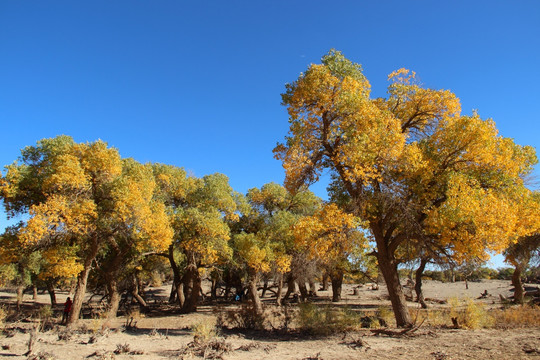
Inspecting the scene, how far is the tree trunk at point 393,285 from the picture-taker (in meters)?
10.7

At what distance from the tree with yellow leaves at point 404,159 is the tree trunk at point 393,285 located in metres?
0.03

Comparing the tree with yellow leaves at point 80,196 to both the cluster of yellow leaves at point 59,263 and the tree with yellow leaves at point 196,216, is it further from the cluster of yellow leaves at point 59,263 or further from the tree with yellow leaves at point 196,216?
the tree with yellow leaves at point 196,216

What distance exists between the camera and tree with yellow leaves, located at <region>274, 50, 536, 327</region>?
8.41m

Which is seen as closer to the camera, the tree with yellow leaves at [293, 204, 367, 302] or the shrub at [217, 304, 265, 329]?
the tree with yellow leaves at [293, 204, 367, 302]

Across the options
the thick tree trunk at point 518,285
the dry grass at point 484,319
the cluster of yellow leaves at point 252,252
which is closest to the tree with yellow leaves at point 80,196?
the cluster of yellow leaves at point 252,252

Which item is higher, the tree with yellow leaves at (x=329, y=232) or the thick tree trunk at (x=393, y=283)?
the tree with yellow leaves at (x=329, y=232)

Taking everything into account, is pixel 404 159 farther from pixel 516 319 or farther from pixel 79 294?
pixel 79 294

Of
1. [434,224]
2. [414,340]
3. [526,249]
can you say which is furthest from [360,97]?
[526,249]

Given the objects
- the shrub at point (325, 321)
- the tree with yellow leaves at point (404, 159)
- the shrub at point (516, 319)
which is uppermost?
the tree with yellow leaves at point (404, 159)

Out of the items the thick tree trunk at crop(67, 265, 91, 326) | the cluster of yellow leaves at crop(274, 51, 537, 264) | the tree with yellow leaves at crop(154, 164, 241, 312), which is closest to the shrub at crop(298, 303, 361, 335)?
the cluster of yellow leaves at crop(274, 51, 537, 264)

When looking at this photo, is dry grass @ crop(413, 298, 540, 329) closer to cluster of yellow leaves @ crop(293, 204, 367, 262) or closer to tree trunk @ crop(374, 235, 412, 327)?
tree trunk @ crop(374, 235, 412, 327)

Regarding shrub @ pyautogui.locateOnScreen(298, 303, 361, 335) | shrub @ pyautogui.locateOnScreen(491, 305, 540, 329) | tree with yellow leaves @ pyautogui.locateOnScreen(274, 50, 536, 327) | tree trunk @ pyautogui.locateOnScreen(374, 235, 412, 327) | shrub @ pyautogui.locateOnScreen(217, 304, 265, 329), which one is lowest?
shrub @ pyautogui.locateOnScreen(217, 304, 265, 329)

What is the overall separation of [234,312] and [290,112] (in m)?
9.19

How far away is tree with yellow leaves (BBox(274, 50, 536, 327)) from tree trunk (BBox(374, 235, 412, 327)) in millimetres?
34
